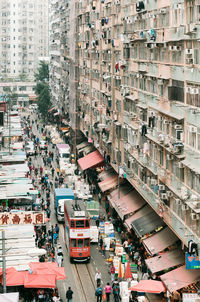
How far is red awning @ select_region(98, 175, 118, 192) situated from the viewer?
55.7 metres

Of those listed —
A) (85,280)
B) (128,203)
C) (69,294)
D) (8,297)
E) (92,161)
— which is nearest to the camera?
(8,297)

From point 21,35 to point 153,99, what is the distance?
123 meters

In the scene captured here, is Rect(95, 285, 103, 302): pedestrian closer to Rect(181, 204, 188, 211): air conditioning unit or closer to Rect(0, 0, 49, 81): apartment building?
Rect(181, 204, 188, 211): air conditioning unit

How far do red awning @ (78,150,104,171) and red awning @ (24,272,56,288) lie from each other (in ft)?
106

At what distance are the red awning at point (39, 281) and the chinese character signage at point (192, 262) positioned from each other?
7.10 meters

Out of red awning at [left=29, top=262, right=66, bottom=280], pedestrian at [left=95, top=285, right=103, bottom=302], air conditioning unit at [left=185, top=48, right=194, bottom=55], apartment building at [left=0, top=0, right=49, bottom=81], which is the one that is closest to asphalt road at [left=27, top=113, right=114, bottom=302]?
pedestrian at [left=95, top=285, right=103, bottom=302]

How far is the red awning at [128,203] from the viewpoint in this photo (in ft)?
154

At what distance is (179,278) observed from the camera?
1299 inches

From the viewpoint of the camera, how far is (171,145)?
35.5m

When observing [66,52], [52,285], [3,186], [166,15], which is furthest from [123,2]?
[66,52]

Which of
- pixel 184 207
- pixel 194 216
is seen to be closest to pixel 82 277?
pixel 184 207

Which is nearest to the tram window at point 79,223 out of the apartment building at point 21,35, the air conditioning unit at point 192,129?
the air conditioning unit at point 192,129

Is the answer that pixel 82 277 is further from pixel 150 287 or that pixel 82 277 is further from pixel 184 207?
pixel 184 207

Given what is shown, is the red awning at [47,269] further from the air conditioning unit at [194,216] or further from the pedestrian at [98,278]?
the air conditioning unit at [194,216]
